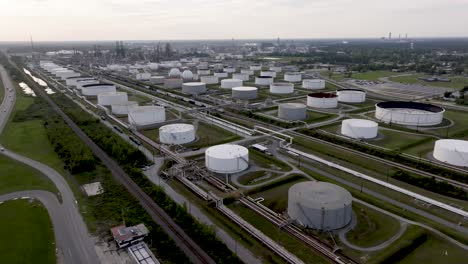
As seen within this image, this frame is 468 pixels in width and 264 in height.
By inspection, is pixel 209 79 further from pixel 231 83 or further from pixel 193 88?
pixel 193 88

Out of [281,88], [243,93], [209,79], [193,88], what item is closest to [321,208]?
[243,93]

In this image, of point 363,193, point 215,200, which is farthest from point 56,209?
point 363,193

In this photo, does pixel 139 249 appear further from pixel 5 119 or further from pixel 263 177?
pixel 5 119

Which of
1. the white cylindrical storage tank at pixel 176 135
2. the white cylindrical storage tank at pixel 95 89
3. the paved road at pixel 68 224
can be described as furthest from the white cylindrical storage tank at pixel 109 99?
the paved road at pixel 68 224

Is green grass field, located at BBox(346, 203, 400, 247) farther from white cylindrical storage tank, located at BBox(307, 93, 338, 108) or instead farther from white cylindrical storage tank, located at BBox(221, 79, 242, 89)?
→ white cylindrical storage tank, located at BBox(221, 79, 242, 89)

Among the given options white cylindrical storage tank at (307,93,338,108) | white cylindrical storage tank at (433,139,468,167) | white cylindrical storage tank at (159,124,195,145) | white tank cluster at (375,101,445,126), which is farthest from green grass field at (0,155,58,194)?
white tank cluster at (375,101,445,126)

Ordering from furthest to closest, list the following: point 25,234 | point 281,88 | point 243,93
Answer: point 281,88 < point 243,93 < point 25,234
